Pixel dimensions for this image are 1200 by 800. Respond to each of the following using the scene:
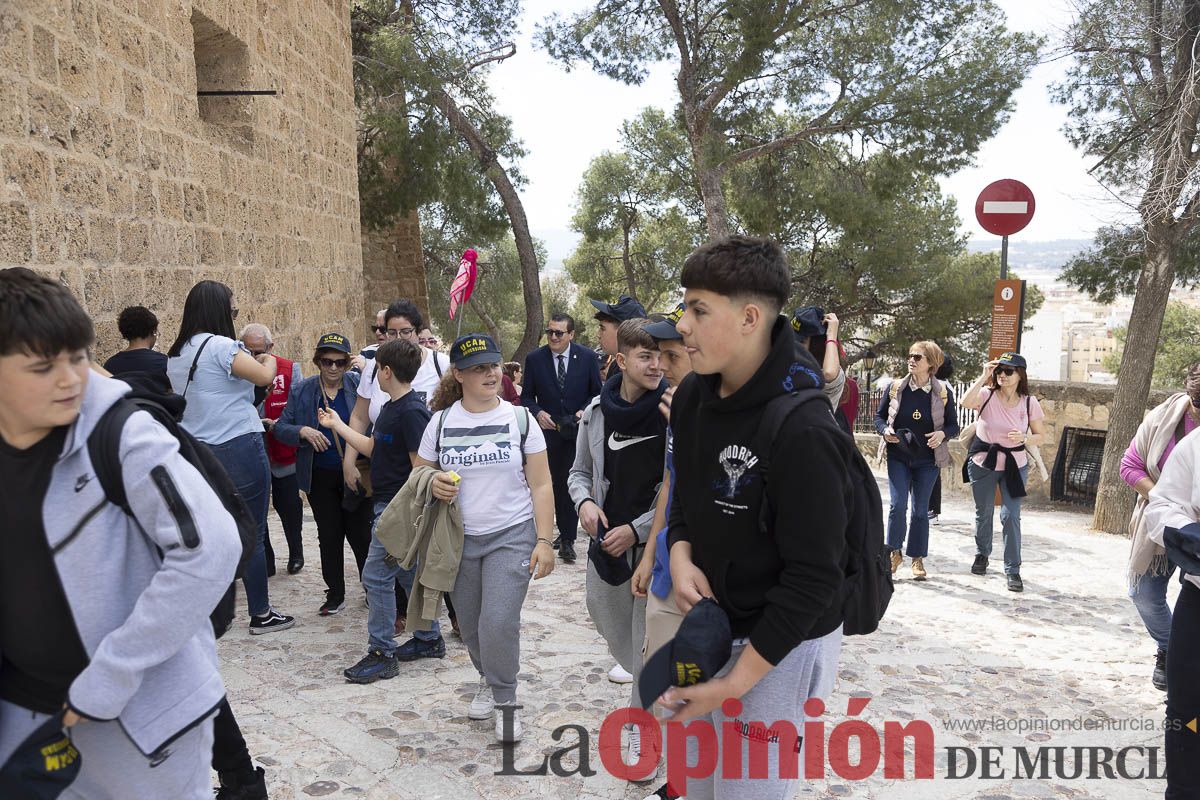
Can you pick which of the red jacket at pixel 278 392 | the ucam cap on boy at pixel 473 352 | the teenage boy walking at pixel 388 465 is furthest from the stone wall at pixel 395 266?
the ucam cap on boy at pixel 473 352

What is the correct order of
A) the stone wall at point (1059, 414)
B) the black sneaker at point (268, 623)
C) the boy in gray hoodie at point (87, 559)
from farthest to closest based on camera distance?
1. the stone wall at point (1059, 414)
2. the black sneaker at point (268, 623)
3. the boy in gray hoodie at point (87, 559)

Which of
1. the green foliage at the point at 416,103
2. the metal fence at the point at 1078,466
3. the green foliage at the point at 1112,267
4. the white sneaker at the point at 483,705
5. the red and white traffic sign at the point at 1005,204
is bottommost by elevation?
the metal fence at the point at 1078,466

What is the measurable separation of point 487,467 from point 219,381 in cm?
180

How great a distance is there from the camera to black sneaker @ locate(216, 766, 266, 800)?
297 cm

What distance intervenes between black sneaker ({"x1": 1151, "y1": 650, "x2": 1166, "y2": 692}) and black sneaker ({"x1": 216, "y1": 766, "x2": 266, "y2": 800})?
412cm

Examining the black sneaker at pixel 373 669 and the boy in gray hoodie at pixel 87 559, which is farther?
the black sneaker at pixel 373 669

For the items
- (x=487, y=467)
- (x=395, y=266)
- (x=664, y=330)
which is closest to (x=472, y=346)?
(x=487, y=467)

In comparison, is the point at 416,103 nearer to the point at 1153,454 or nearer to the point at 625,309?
the point at 625,309

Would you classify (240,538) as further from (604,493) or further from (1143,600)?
(1143,600)

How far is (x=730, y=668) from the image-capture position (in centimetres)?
204

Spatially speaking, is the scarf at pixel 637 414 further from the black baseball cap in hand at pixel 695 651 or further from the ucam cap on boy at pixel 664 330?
the black baseball cap in hand at pixel 695 651

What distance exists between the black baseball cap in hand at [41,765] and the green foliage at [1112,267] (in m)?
12.1

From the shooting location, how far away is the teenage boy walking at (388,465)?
168 inches

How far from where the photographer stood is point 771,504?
6.28 feet
